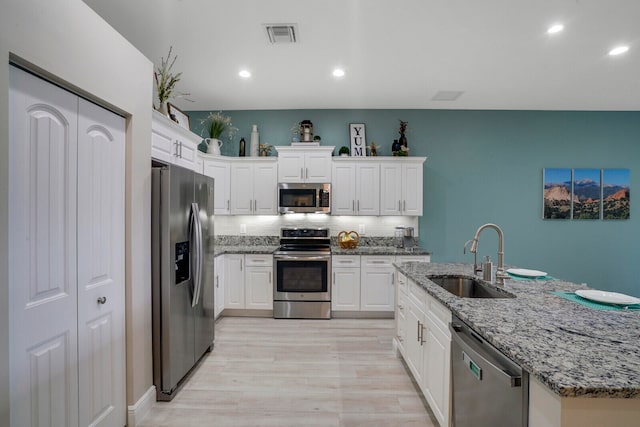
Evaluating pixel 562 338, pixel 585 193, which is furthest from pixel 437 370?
pixel 585 193

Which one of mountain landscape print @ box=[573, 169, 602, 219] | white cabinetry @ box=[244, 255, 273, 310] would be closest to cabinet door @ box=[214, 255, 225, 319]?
white cabinetry @ box=[244, 255, 273, 310]

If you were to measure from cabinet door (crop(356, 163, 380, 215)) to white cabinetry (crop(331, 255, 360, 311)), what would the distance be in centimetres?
75

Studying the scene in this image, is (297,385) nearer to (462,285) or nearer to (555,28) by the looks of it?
(462,285)

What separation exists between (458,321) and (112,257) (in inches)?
82.9

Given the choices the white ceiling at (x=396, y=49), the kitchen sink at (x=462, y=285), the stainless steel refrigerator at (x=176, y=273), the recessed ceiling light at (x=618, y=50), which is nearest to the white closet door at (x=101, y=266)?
the stainless steel refrigerator at (x=176, y=273)

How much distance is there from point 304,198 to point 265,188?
2.01 ft

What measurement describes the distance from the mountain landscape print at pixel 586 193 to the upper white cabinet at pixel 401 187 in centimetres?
250

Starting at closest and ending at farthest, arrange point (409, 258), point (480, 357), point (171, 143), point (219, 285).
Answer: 1. point (480, 357)
2. point (171, 143)
3. point (219, 285)
4. point (409, 258)

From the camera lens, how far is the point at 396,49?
2900mm

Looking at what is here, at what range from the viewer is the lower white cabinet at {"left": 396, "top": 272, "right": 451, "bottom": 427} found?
177 centimetres

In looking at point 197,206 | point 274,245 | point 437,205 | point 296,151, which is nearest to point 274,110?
point 296,151

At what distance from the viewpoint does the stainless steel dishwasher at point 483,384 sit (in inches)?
43.0

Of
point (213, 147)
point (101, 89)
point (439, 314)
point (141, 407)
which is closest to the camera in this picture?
point (101, 89)

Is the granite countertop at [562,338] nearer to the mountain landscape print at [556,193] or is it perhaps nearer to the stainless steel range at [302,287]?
the stainless steel range at [302,287]
